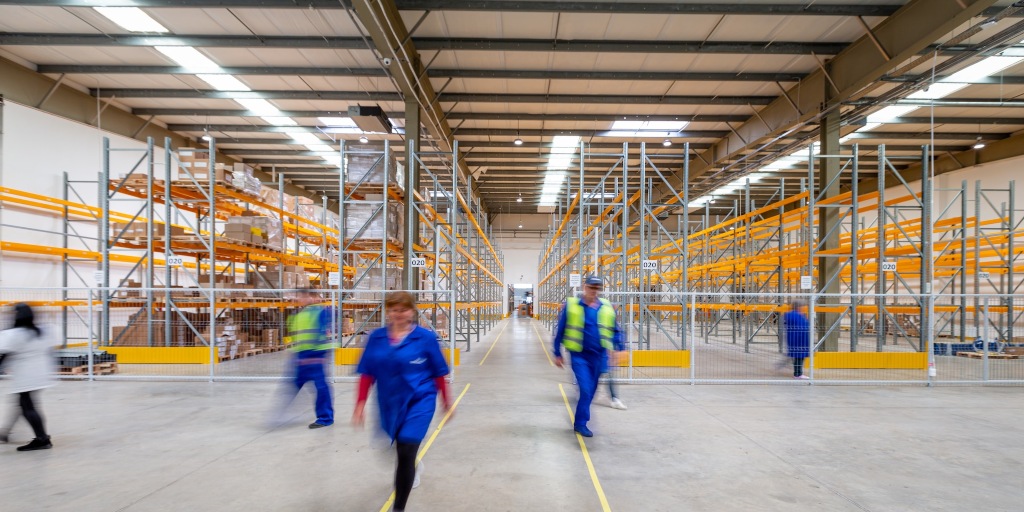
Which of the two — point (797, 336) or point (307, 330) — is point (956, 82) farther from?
point (307, 330)

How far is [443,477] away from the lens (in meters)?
4.64

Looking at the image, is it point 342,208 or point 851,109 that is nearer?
point 342,208

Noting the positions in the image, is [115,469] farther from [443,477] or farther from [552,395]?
[552,395]

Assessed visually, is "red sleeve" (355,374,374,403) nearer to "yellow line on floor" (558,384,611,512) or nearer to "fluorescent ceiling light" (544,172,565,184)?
"yellow line on floor" (558,384,611,512)

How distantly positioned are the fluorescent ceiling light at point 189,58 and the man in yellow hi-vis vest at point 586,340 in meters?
12.4

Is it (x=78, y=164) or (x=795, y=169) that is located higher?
(x=795, y=169)

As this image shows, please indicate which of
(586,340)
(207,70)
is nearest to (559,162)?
(207,70)

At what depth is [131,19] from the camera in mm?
11578

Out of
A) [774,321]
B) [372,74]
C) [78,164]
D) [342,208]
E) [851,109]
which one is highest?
[372,74]

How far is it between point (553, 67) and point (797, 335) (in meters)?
9.00

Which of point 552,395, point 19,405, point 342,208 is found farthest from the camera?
point 342,208

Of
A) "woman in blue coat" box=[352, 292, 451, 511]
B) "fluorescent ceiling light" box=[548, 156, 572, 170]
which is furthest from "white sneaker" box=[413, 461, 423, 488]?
"fluorescent ceiling light" box=[548, 156, 572, 170]

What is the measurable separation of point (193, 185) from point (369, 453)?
398 inches

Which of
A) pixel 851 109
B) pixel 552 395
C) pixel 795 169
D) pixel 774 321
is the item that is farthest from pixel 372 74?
pixel 774 321
